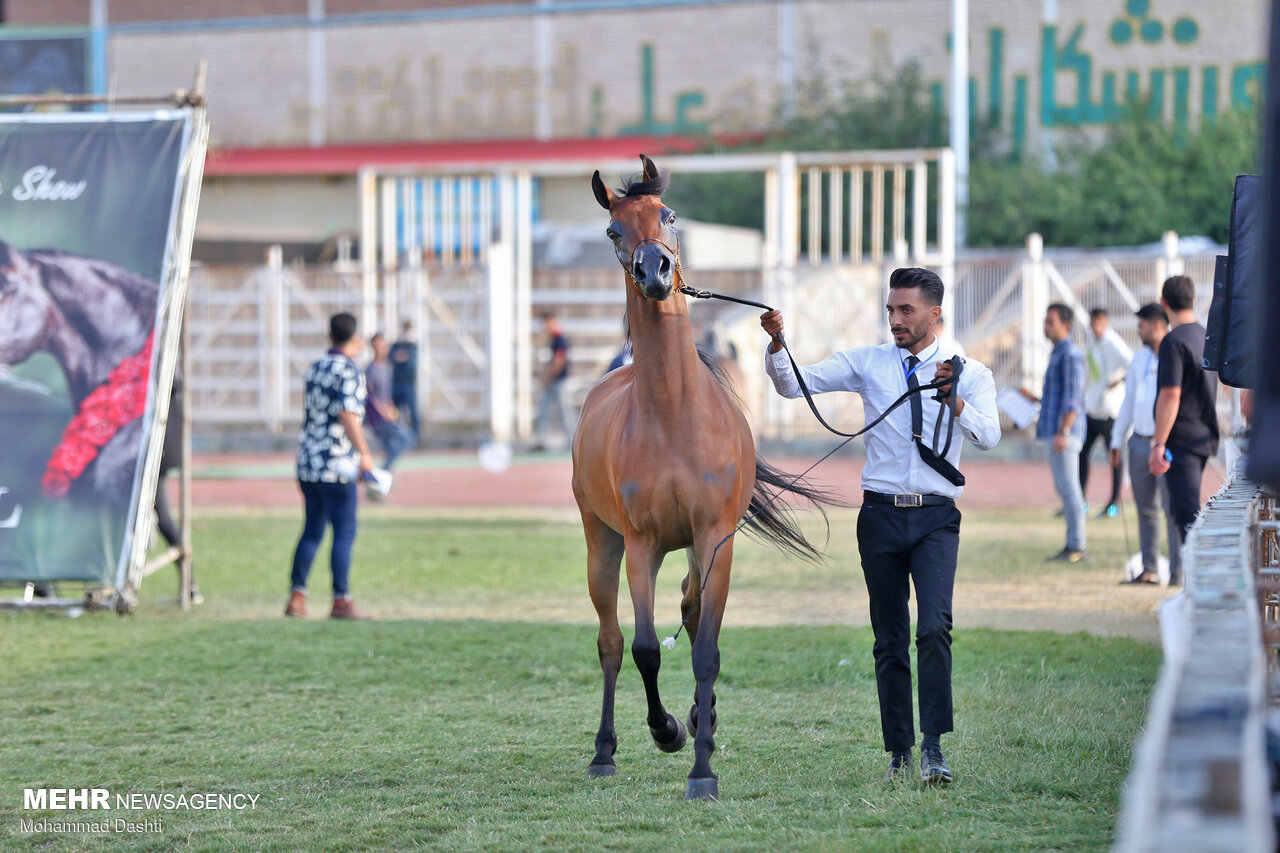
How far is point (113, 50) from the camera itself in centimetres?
3781

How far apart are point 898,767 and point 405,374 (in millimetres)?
19067

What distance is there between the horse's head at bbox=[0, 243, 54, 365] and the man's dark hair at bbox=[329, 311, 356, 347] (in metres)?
1.84

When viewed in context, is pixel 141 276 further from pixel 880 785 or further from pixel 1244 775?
pixel 1244 775

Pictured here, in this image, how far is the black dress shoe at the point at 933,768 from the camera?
17.6 ft

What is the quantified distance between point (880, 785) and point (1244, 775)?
3.39 meters

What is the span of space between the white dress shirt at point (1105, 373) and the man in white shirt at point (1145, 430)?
2620 millimetres

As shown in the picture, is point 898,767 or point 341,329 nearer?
point 898,767

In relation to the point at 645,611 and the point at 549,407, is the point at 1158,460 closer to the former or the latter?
the point at 645,611

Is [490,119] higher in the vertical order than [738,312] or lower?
higher

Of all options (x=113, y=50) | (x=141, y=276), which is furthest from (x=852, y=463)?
(x=113, y=50)

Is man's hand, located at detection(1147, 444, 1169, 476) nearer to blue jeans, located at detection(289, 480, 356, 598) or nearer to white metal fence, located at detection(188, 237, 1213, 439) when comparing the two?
blue jeans, located at detection(289, 480, 356, 598)

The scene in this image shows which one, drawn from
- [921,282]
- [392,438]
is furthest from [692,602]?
[392,438]

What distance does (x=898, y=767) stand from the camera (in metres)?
5.57

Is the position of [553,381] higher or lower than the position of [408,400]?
higher
